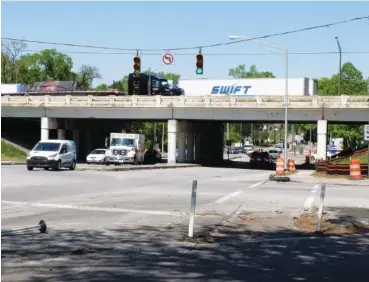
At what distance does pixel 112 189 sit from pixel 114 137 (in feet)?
92.5

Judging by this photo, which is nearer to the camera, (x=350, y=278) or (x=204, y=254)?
(x=350, y=278)

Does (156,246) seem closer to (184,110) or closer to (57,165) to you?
(57,165)

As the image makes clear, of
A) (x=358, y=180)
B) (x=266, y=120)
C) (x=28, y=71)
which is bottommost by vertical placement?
(x=358, y=180)

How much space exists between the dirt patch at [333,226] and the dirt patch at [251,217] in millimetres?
795

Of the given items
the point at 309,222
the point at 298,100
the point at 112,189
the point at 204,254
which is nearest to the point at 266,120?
the point at 298,100

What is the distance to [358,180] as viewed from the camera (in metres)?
27.8

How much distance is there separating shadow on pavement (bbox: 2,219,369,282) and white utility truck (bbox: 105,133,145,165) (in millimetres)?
37304

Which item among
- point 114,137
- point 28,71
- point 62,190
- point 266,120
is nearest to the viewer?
point 62,190

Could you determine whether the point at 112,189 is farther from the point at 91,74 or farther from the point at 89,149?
the point at 91,74

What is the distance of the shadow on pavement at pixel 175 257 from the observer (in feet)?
23.5

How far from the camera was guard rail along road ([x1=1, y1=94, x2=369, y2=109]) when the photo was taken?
1900 inches

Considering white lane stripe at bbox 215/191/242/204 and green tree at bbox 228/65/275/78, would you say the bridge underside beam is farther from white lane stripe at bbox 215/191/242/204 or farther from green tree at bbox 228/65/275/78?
green tree at bbox 228/65/275/78

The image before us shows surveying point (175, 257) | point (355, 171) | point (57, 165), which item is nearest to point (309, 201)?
point (175, 257)

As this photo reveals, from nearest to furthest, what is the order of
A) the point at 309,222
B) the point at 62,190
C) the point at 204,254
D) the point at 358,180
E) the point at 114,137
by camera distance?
the point at 204,254 → the point at 309,222 → the point at 62,190 → the point at 358,180 → the point at 114,137
